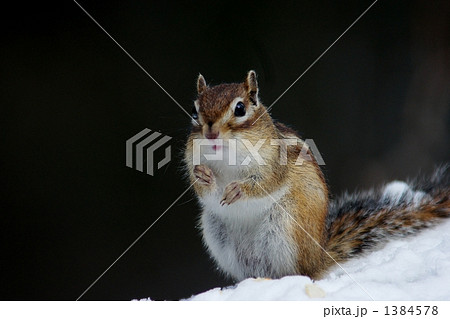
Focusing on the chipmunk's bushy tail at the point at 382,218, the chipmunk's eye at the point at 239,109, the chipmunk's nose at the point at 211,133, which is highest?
the chipmunk's eye at the point at 239,109

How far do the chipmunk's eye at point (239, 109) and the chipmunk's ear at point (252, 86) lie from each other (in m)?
0.07

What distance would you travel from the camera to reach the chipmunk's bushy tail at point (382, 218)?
5.69 feet

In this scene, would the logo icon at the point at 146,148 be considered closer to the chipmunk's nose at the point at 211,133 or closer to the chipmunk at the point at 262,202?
the chipmunk at the point at 262,202

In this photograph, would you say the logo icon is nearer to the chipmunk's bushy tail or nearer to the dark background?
the dark background

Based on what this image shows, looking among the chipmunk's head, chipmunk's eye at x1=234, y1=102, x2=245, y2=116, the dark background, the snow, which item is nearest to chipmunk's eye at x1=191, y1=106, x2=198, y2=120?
the chipmunk's head

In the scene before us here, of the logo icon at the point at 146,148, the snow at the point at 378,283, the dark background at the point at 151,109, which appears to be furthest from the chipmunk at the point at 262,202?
the dark background at the point at 151,109

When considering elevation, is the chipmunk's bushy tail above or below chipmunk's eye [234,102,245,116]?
below

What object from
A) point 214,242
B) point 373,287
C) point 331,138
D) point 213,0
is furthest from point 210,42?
point 373,287

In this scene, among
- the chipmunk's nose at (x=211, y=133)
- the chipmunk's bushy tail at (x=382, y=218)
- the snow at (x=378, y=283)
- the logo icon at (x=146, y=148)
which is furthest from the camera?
the logo icon at (x=146, y=148)

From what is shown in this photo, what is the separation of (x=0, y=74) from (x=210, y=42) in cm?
93

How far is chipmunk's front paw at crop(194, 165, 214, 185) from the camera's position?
1.55 metres

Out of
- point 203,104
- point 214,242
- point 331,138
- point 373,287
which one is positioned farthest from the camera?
point 331,138

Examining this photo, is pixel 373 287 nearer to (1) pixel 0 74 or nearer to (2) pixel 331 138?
(2) pixel 331 138

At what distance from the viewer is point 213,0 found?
8.31 ft
